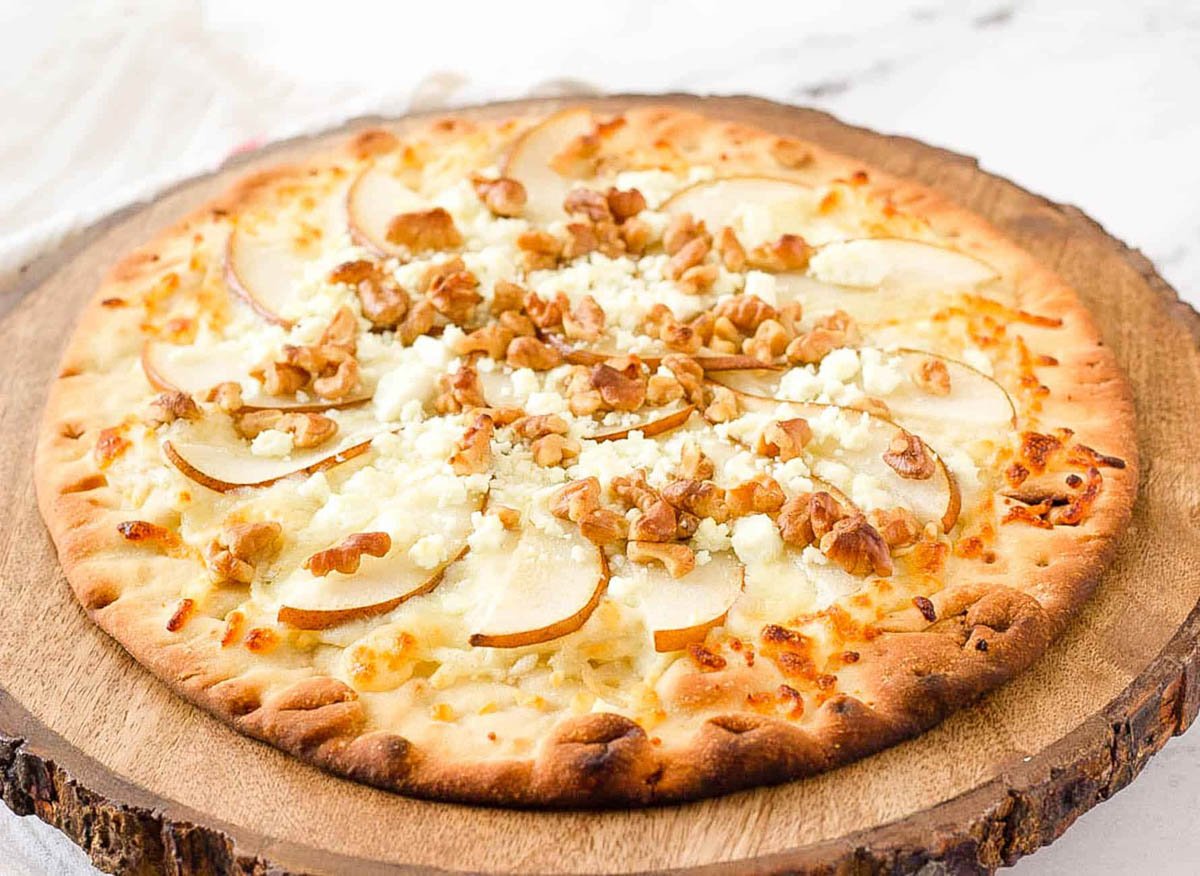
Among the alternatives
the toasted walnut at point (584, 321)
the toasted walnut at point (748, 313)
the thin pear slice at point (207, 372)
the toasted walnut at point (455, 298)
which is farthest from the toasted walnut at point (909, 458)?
the thin pear slice at point (207, 372)

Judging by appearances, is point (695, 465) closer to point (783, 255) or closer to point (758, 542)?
point (758, 542)

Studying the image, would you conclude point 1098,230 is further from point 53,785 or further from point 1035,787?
point 53,785

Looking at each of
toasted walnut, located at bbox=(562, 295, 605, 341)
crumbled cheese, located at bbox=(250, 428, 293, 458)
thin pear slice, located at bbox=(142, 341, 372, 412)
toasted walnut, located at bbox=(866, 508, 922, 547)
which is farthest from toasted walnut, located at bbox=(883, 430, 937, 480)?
crumbled cheese, located at bbox=(250, 428, 293, 458)

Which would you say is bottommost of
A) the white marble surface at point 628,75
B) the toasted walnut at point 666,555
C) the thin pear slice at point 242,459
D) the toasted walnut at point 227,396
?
the white marble surface at point 628,75

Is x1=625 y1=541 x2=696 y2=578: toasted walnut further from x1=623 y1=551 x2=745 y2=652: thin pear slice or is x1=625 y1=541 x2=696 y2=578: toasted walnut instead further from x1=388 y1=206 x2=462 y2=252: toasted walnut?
x1=388 y1=206 x2=462 y2=252: toasted walnut

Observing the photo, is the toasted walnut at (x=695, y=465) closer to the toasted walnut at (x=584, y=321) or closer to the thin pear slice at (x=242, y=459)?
the toasted walnut at (x=584, y=321)

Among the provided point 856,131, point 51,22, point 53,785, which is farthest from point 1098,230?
point 51,22
